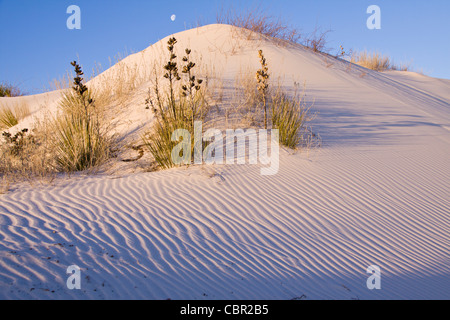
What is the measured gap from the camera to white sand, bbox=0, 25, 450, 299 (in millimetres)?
2668

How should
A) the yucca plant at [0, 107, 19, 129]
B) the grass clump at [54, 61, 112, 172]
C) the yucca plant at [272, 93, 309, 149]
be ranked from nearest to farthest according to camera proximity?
the grass clump at [54, 61, 112, 172] → the yucca plant at [272, 93, 309, 149] → the yucca plant at [0, 107, 19, 129]

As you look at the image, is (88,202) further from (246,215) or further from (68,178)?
(246,215)

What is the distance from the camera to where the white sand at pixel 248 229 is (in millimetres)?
2668

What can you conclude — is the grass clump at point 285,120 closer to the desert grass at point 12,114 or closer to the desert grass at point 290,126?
the desert grass at point 290,126

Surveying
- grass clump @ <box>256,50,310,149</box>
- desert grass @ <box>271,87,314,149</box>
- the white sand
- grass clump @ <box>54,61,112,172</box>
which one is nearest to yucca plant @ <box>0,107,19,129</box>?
grass clump @ <box>54,61,112,172</box>

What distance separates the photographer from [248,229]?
3719mm

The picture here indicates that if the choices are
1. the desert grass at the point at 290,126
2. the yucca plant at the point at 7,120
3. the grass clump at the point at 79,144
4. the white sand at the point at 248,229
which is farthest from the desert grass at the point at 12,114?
the desert grass at the point at 290,126

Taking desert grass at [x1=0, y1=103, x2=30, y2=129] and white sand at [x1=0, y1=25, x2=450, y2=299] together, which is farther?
desert grass at [x1=0, y1=103, x2=30, y2=129]

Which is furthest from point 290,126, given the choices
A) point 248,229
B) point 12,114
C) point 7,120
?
point 12,114

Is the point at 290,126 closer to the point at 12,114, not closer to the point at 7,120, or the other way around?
the point at 7,120

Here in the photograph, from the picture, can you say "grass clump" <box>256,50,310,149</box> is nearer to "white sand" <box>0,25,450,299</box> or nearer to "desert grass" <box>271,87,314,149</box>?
"desert grass" <box>271,87,314,149</box>

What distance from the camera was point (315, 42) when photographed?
44.1ft
